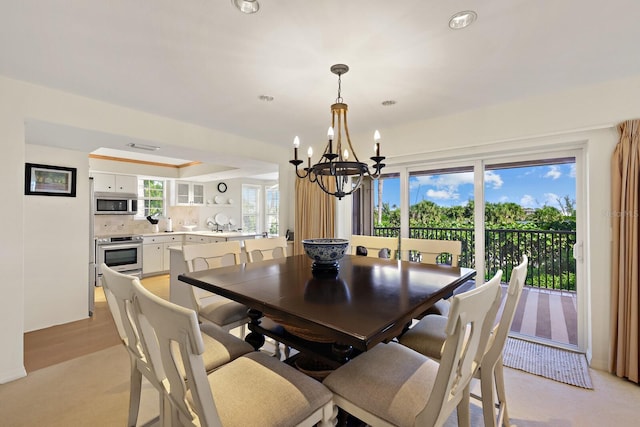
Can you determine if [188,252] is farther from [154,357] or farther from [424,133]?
[424,133]

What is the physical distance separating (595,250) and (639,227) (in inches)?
12.8

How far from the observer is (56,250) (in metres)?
3.47

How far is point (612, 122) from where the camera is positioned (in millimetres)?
2367

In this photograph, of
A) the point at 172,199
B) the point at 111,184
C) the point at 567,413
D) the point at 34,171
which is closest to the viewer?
the point at 567,413

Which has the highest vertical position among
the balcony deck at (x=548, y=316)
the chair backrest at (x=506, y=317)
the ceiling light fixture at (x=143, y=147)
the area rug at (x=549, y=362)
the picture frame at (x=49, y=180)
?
the ceiling light fixture at (x=143, y=147)

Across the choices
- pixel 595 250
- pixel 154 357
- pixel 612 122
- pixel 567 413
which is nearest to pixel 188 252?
pixel 154 357

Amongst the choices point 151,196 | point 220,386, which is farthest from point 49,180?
point 220,386

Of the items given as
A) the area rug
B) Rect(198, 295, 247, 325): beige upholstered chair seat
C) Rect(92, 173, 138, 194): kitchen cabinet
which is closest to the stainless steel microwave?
Rect(92, 173, 138, 194): kitchen cabinet

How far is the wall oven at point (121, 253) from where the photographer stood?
5016 mm

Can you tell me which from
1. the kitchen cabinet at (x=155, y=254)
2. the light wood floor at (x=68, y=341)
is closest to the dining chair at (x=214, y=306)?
the light wood floor at (x=68, y=341)

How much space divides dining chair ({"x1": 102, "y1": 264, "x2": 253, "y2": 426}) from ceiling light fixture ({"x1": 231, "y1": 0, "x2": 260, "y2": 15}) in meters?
1.37

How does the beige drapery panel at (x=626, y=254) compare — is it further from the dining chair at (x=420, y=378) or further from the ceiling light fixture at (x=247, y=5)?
the ceiling light fixture at (x=247, y=5)

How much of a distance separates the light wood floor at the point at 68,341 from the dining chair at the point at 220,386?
2.20 m

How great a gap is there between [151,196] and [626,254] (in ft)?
24.2
